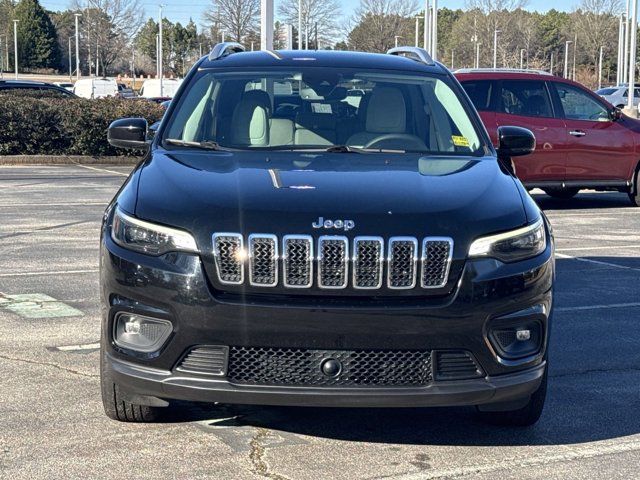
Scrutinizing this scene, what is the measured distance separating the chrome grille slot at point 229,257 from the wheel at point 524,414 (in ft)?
4.95

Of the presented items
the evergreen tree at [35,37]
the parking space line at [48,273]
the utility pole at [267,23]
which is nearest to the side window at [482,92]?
the utility pole at [267,23]

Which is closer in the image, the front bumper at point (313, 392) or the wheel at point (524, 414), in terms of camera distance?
the front bumper at point (313, 392)

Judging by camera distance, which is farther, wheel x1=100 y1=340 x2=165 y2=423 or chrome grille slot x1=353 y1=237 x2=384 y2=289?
wheel x1=100 y1=340 x2=165 y2=423

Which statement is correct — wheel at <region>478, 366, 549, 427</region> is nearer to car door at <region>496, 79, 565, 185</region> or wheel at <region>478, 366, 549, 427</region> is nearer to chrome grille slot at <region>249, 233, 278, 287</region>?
chrome grille slot at <region>249, 233, 278, 287</region>

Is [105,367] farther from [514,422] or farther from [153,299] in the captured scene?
[514,422]

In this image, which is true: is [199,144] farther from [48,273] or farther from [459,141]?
[48,273]

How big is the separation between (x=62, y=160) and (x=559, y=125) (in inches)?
468

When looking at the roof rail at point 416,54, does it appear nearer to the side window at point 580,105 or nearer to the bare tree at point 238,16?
the side window at point 580,105

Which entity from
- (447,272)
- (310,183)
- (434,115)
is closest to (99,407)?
(310,183)

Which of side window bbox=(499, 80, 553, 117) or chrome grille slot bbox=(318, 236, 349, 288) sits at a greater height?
side window bbox=(499, 80, 553, 117)

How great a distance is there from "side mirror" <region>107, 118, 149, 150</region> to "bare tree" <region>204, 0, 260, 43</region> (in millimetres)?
52137

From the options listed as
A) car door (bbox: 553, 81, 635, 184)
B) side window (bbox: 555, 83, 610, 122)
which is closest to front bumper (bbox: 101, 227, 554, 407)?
car door (bbox: 553, 81, 635, 184)

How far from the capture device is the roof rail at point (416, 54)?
6.71 m

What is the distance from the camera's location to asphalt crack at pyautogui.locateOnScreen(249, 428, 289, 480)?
14.3 ft
